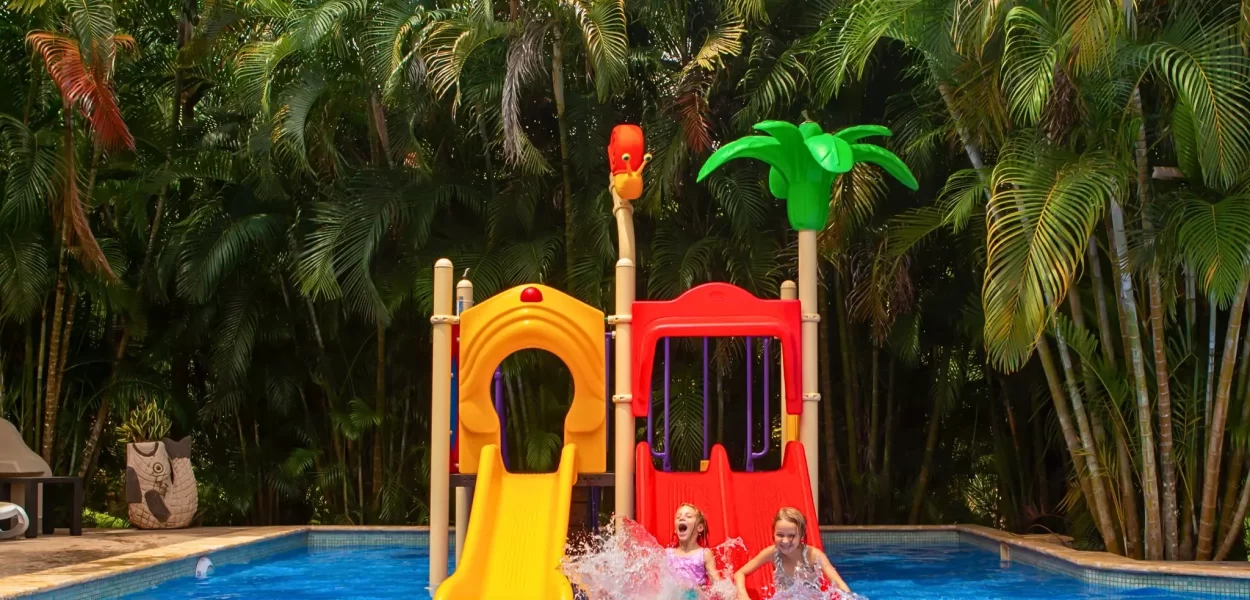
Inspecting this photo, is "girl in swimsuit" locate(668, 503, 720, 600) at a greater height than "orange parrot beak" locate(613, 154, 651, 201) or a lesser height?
lesser

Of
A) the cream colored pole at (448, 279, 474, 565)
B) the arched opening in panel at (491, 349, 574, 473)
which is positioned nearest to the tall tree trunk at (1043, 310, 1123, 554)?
the cream colored pole at (448, 279, 474, 565)

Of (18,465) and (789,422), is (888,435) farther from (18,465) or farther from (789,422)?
(18,465)

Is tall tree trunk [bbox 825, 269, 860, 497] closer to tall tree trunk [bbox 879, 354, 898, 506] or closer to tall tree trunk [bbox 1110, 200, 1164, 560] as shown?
tall tree trunk [bbox 879, 354, 898, 506]

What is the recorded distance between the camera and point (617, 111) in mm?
11523

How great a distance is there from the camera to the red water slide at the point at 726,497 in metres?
7.26

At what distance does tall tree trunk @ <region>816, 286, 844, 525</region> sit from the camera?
1141 centimetres

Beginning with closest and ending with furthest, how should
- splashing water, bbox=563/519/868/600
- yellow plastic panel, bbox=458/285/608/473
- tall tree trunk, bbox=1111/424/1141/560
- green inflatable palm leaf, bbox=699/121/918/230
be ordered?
splashing water, bbox=563/519/868/600 < green inflatable palm leaf, bbox=699/121/918/230 < yellow plastic panel, bbox=458/285/608/473 < tall tree trunk, bbox=1111/424/1141/560

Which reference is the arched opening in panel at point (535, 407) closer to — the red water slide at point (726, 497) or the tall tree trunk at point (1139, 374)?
the red water slide at point (726, 497)

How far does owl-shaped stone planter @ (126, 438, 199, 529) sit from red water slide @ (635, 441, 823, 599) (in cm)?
530

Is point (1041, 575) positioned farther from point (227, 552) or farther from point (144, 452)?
point (144, 452)

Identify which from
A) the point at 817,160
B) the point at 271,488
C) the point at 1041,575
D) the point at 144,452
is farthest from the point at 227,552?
the point at 1041,575

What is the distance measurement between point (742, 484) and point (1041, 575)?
2.76 metres

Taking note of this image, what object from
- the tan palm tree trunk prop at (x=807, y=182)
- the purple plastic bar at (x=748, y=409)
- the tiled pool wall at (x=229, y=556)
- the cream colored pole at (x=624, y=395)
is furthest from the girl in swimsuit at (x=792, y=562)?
the tiled pool wall at (x=229, y=556)

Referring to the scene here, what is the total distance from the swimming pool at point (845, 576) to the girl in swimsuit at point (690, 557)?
7.25 feet
